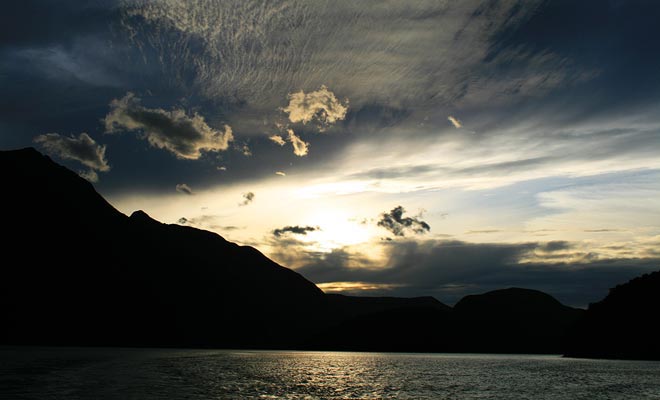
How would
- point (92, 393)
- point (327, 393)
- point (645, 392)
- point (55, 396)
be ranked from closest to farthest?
point (55, 396) < point (92, 393) < point (327, 393) < point (645, 392)

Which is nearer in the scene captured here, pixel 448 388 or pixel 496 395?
pixel 496 395

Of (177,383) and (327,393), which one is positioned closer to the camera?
(327,393)

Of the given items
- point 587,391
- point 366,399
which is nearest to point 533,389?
point 587,391

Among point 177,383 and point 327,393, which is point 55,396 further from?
point 327,393

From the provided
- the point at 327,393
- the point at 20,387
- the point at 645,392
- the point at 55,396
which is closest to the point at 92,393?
the point at 55,396

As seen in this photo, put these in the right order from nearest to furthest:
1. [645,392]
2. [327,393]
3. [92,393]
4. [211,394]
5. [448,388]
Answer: [92,393] < [211,394] < [327,393] < [645,392] < [448,388]

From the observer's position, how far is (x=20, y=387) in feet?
257

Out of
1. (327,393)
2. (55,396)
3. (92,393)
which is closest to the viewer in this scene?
(55,396)

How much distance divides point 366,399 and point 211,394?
23843 mm

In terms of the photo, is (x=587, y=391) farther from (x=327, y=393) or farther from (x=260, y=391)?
(x=260, y=391)

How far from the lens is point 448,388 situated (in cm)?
10319

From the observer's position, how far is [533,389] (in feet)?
341

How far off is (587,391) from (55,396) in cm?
9078

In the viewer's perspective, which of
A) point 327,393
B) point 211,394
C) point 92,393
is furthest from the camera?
point 327,393
